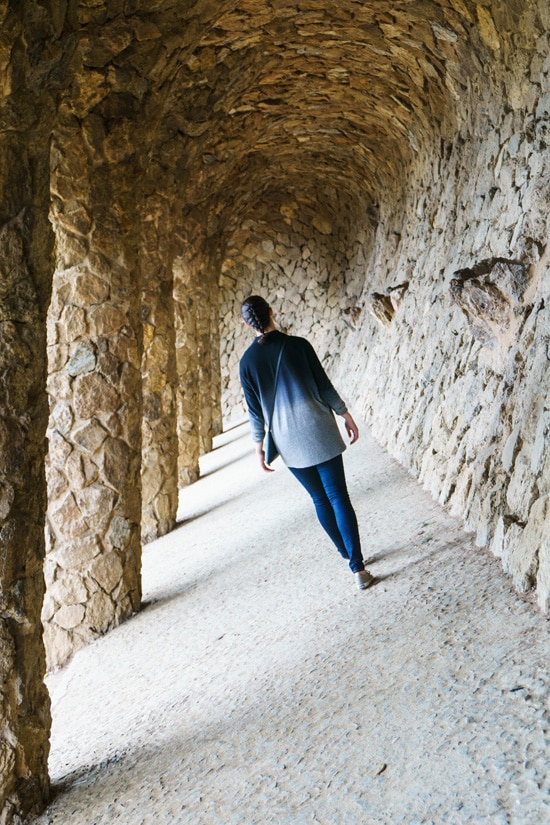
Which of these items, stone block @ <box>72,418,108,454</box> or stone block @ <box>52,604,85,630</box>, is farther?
stone block @ <box>72,418,108,454</box>

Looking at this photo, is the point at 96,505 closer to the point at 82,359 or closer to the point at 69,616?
the point at 69,616

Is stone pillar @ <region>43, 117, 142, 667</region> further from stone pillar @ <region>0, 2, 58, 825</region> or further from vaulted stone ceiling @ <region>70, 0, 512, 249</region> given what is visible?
stone pillar @ <region>0, 2, 58, 825</region>

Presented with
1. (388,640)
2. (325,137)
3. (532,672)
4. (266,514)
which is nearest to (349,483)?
(266,514)

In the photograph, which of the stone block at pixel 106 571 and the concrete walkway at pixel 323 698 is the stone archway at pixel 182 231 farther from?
the concrete walkway at pixel 323 698

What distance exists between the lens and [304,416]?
3.82 meters

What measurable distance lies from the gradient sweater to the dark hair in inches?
2.1

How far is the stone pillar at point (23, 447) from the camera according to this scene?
2559mm

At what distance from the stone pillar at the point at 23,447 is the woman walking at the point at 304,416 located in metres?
1.27

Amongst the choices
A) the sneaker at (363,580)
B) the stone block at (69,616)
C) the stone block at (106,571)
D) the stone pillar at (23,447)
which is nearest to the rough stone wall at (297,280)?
the stone block at (106,571)

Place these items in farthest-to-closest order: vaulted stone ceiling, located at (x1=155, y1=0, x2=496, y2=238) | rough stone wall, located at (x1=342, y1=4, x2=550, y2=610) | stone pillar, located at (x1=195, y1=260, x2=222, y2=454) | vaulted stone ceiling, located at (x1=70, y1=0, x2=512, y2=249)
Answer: stone pillar, located at (x1=195, y1=260, x2=222, y2=454), vaulted stone ceiling, located at (x1=155, y1=0, x2=496, y2=238), vaulted stone ceiling, located at (x1=70, y1=0, x2=512, y2=249), rough stone wall, located at (x1=342, y1=4, x2=550, y2=610)

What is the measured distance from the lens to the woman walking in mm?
3799

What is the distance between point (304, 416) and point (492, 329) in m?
1.21

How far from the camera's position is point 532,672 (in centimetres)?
238

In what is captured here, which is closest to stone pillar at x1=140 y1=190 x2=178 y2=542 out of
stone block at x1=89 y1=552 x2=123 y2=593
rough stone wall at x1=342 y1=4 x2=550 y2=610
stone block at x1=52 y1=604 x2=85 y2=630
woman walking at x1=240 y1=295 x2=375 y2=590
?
rough stone wall at x1=342 y1=4 x2=550 y2=610
